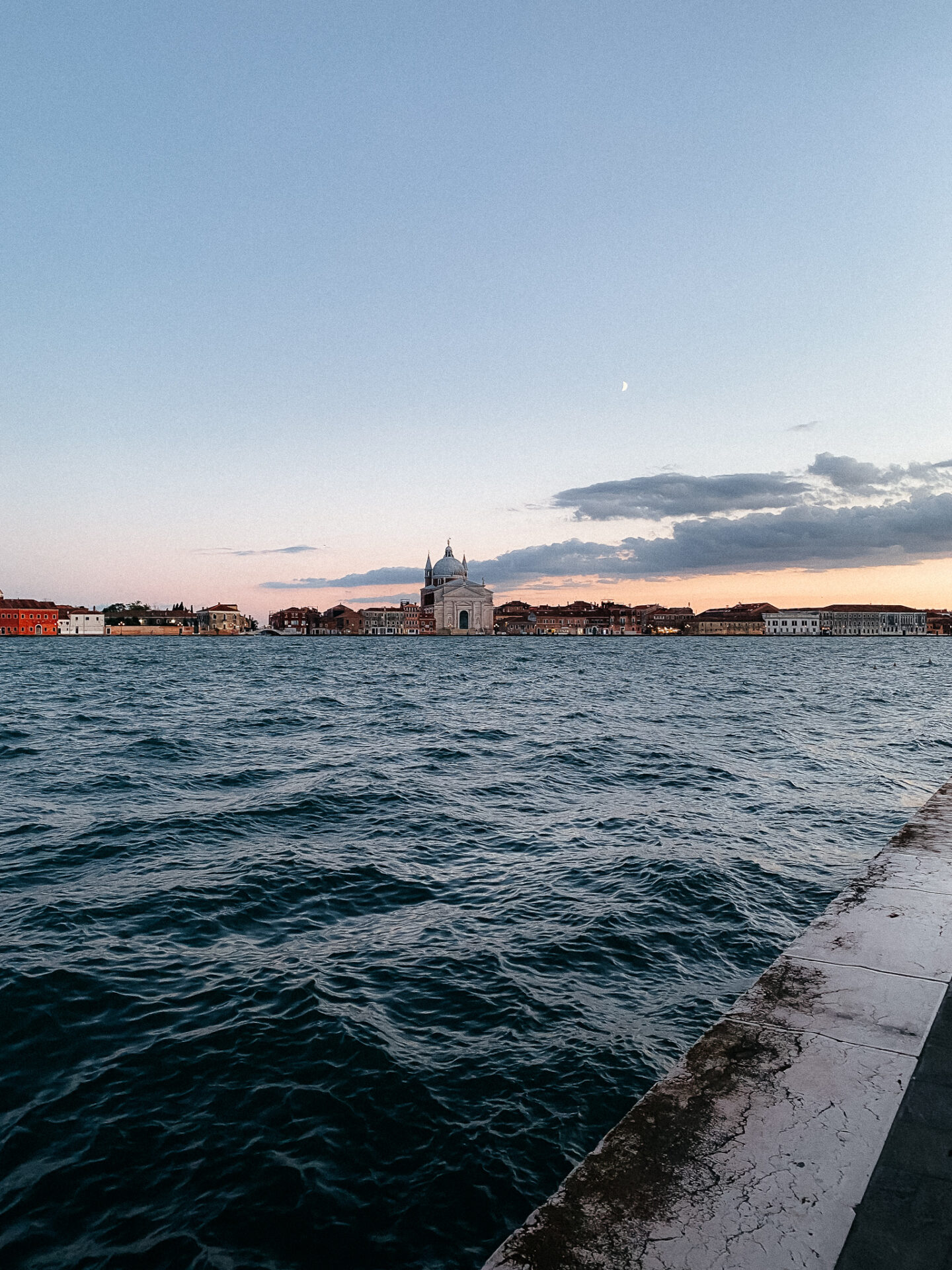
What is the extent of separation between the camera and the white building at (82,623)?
16438 cm

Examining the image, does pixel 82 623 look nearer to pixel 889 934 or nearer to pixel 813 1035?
pixel 889 934

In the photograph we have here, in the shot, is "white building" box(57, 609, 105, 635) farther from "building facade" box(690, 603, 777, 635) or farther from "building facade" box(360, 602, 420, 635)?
"building facade" box(690, 603, 777, 635)

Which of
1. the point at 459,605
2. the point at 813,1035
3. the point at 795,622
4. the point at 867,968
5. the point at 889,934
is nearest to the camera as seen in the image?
the point at 813,1035

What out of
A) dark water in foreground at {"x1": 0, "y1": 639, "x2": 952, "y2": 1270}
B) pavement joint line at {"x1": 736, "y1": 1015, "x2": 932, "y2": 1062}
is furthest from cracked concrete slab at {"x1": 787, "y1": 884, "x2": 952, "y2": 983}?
dark water in foreground at {"x1": 0, "y1": 639, "x2": 952, "y2": 1270}

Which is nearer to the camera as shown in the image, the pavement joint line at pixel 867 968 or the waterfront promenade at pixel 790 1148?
the waterfront promenade at pixel 790 1148

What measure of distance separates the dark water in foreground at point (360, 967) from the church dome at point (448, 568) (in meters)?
161

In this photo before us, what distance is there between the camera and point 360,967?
5.97 metres

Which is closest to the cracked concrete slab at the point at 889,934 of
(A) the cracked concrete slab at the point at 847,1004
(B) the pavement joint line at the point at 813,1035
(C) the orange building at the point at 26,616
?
(A) the cracked concrete slab at the point at 847,1004

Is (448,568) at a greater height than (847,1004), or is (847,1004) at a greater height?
(448,568)

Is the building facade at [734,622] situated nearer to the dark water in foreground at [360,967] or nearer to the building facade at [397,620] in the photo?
the building facade at [397,620]

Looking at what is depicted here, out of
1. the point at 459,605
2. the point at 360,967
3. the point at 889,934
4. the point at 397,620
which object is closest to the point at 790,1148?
the point at 889,934

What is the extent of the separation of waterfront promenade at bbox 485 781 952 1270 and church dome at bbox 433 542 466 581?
17050cm

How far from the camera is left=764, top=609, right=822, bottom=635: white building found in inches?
7170

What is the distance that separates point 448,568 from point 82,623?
83.3 meters
